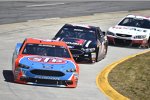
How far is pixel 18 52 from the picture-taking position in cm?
1767

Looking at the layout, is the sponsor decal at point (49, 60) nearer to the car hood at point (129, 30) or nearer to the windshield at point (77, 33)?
the windshield at point (77, 33)

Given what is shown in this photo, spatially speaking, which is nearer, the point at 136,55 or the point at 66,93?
the point at 66,93

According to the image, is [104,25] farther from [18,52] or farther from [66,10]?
[18,52]

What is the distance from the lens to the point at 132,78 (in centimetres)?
1850

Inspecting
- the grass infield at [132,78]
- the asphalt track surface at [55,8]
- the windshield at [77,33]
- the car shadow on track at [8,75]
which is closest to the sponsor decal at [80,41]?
the windshield at [77,33]

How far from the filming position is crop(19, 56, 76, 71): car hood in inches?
647

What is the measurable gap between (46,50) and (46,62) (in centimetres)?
120

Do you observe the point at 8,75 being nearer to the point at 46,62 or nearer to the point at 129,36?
the point at 46,62

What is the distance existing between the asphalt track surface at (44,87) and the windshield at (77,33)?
1.22 meters

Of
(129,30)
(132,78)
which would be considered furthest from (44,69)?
(129,30)

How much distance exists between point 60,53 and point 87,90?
189 centimetres

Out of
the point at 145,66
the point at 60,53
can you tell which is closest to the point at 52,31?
the point at 145,66

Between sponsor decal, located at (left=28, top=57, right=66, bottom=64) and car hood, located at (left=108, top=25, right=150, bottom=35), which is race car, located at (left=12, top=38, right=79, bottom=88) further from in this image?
car hood, located at (left=108, top=25, right=150, bottom=35)

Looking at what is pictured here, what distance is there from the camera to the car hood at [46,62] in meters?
A: 16.4
